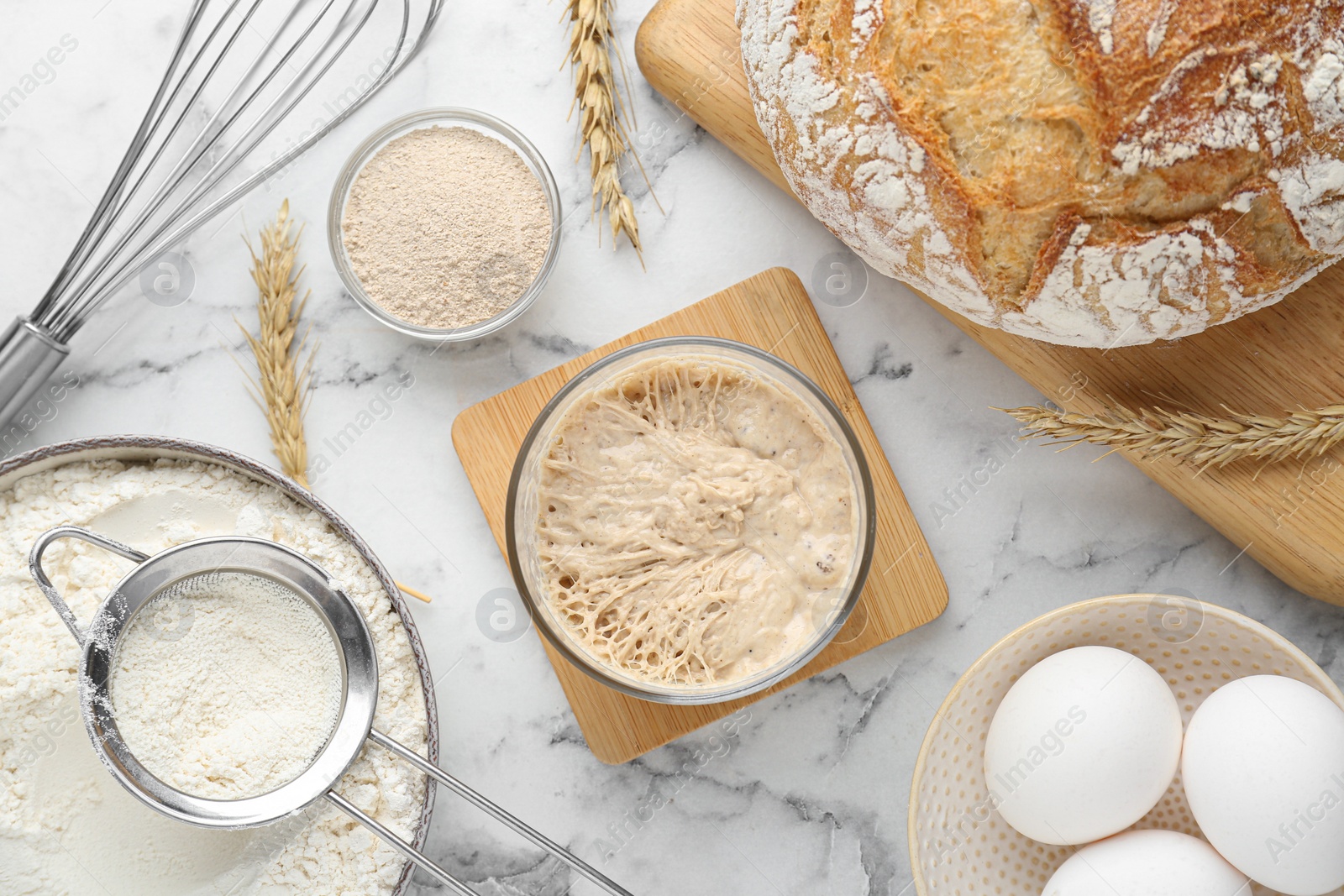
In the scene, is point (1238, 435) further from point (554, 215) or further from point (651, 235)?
point (554, 215)

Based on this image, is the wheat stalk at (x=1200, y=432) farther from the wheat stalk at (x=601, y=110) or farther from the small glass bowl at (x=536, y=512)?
the wheat stalk at (x=601, y=110)

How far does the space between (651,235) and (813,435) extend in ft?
1.51

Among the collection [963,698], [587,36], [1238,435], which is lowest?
[963,698]

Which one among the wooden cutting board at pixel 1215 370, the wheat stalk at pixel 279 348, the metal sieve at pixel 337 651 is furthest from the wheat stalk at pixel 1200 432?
the wheat stalk at pixel 279 348

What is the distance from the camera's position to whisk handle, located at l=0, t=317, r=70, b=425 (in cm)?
150

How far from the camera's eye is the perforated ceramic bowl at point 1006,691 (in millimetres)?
1333

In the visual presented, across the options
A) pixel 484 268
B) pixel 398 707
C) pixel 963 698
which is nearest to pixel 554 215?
pixel 484 268

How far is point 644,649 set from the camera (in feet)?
4.58

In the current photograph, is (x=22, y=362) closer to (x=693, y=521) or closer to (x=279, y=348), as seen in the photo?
(x=279, y=348)

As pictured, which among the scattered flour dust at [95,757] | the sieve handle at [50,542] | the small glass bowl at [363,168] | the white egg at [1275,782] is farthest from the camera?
the small glass bowl at [363,168]

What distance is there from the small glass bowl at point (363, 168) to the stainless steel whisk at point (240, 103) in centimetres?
11

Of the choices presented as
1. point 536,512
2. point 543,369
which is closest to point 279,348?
point 543,369

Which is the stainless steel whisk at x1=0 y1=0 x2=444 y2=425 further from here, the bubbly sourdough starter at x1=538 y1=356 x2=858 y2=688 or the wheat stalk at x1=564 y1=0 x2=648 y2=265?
the bubbly sourdough starter at x1=538 y1=356 x2=858 y2=688

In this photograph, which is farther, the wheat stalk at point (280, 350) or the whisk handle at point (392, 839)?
the wheat stalk at point (280, 350)
